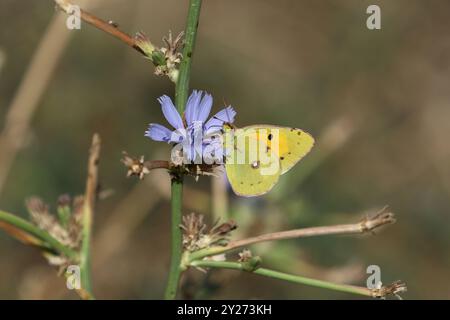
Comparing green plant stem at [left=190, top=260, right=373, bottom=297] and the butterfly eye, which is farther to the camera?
the butterfly eye

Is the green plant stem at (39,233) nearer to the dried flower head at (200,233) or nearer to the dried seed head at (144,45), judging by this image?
the dried flower head at (200,233)

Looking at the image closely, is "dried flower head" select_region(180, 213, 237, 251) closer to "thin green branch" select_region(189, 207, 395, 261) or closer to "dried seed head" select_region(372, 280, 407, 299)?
"thin green branch" select_region(189, 207, 395, 261)

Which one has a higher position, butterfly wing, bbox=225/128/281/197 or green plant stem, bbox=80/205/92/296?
butterfly wing, bbox=225/128/281/197

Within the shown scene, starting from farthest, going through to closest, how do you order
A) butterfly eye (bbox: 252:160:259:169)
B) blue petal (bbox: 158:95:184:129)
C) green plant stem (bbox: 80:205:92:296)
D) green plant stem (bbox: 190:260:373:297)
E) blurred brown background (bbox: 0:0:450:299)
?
1. blurred brown background (bbox: 0:0:450:299)
2. green plant stem (bbox: 80:205:92:296)
3. butterfly eye (bbox: 252:160:259:169)
4. green plant stem (bbox: 190:260:373:297)
5. blue petal (bbox: 158:95:184:129)

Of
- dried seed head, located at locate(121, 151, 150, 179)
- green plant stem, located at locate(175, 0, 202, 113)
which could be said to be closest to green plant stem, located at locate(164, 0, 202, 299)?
green plant stem, located at locate(175, 0, 202, 113)

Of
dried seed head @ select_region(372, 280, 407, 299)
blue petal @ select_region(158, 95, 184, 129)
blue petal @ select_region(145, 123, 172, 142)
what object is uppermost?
blue petal @ select_region(158, 95, 184, 129)

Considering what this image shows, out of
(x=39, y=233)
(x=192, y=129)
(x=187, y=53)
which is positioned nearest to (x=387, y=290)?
(x=192, y=129)

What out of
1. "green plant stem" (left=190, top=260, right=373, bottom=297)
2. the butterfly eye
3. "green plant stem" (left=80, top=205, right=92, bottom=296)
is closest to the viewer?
"green plant stem" (left=190, top=260, right=373, bottom=297)
